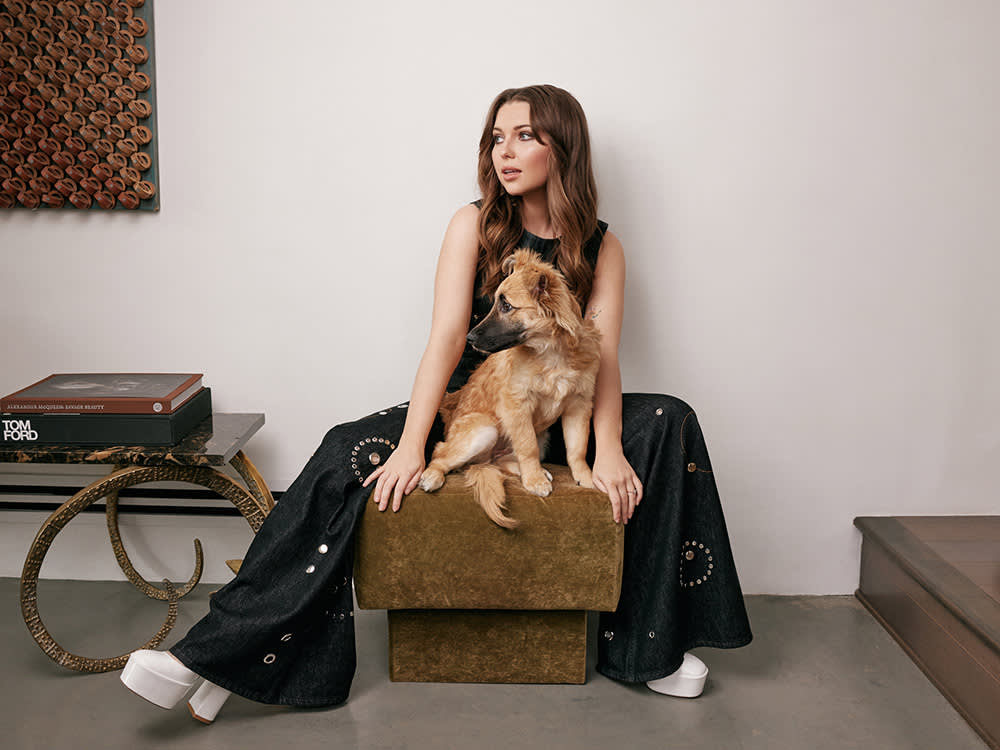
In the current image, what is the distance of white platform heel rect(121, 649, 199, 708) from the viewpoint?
5.27 ft

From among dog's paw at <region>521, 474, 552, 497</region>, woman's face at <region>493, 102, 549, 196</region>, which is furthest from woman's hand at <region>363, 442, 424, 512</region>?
woman's face at <region>493, 102, 549, 196</region>

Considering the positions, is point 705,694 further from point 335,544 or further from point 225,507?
point 225,507

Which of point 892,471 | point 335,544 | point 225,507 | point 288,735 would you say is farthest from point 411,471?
point 892,471

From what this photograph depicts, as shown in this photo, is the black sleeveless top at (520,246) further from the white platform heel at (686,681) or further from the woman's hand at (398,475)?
the white platform heel at (686,681)

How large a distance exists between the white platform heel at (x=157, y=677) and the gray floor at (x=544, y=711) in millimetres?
82

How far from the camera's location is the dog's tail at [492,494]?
164 centimetres

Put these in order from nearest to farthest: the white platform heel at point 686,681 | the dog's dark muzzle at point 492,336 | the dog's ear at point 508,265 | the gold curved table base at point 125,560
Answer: the dog's dark muzzle at point 492,336 < the dog's ear at point 508,265 < the white platform heel at point 686,681 < the gold curved table base at point 125,560

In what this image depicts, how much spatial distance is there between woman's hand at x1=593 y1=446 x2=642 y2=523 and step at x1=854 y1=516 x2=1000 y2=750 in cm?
75

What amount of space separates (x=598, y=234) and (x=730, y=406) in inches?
25.6

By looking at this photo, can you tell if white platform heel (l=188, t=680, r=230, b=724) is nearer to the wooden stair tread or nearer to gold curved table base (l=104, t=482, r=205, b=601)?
gold curved table base (l=104, t=482, r=205, b=601)

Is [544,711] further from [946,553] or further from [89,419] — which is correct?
[89,419]

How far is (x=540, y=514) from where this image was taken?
1.67m

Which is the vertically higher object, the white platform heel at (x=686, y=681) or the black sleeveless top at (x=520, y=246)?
the black sleeveless top at (x=520, y=246)

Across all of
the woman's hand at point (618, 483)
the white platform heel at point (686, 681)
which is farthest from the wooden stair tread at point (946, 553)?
the woman's hand at point (618, 483)
